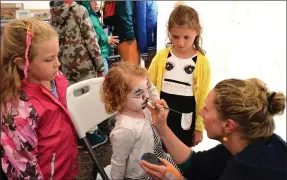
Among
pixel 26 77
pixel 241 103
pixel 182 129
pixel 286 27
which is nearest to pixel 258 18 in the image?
pixel 286 27

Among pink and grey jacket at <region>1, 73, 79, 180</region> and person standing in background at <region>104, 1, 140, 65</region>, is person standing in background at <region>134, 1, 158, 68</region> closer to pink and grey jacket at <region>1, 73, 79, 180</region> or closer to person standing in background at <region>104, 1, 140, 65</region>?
person standing in background at <region>104, 1, 140, 65</region>

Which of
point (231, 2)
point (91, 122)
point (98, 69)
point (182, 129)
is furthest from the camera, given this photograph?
point (98, 69)

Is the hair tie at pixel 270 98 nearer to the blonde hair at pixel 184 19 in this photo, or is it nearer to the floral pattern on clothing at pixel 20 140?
the blonde hair at pixel 184 19

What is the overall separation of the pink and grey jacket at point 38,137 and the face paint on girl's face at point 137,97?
258 millimetres

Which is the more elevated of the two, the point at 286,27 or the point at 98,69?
the point at 286,27

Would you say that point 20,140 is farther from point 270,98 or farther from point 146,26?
point 146,26

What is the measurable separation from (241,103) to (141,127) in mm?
382

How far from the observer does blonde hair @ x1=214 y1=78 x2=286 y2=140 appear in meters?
0.82

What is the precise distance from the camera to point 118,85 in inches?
41.4

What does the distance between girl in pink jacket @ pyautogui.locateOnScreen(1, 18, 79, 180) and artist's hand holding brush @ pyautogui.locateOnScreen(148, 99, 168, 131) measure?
351mm

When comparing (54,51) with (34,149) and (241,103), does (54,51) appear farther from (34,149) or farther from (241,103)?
(241,103)

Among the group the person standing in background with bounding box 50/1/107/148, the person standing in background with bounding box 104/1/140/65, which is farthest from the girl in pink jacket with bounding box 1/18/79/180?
the person standing in background with bounding box 104/1/140/65

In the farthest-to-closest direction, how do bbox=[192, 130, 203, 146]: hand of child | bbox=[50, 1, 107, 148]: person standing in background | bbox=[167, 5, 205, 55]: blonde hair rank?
bbox=[50, 1, 107, 148]: person standing in background → bbox=[192, 130, 203, 146]: hand of child → bbox=[167, 5, 205, 55]: blonde hair

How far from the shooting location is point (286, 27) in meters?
1.51
